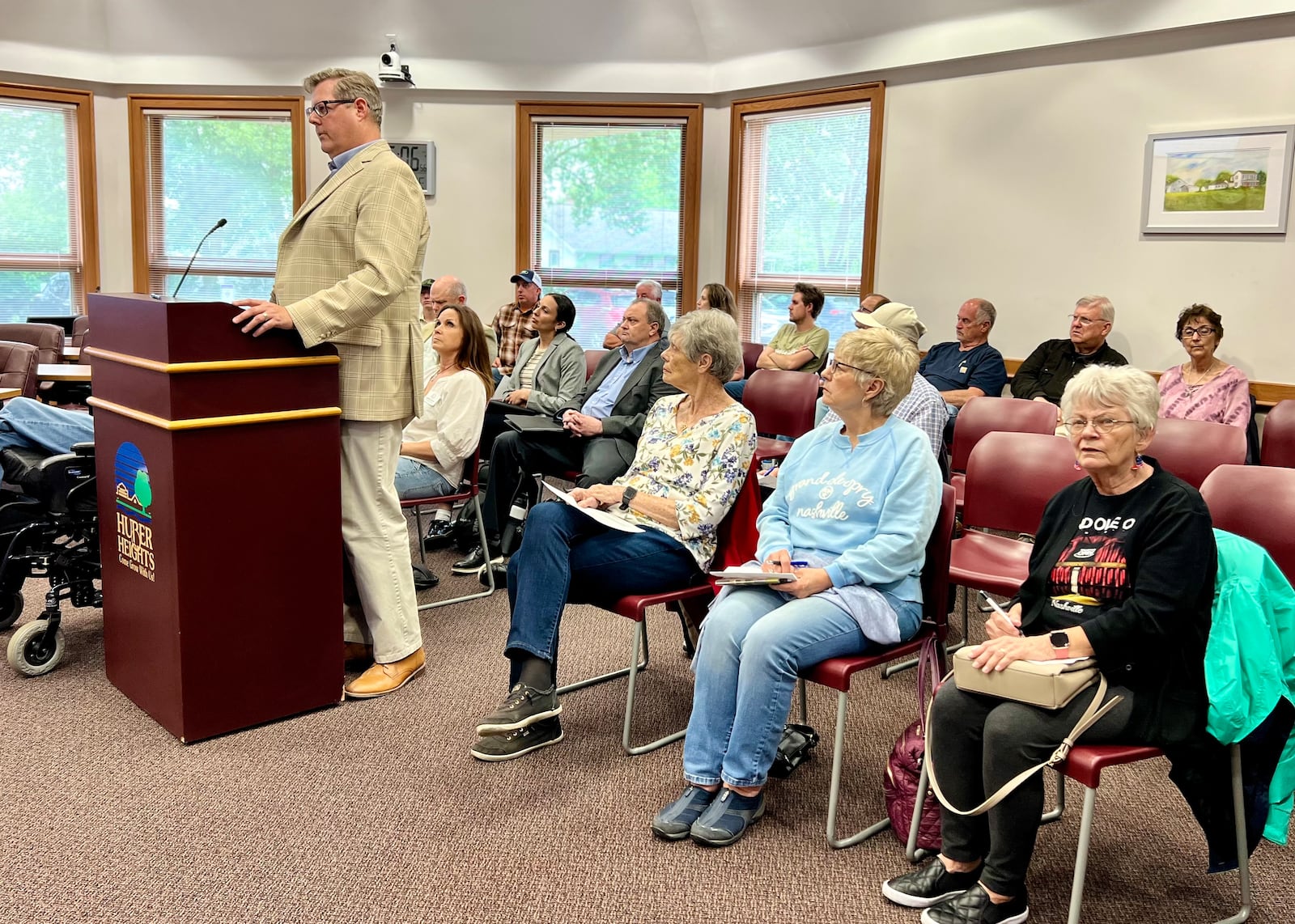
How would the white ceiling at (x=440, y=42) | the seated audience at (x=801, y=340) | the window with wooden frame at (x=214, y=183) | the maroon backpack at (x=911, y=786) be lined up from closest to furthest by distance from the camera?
the maroon backpack at (x=911, y=786) → the seated audience at (x=801, y=340) → the white ceiling at (x=440, y=42) → the window with wooden frame at (x=214, y=183)

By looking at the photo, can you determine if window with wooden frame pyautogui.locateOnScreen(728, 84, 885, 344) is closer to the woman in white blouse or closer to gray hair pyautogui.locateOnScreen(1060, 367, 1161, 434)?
the woman in white blouse

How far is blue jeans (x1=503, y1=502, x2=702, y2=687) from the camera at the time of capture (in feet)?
8.95

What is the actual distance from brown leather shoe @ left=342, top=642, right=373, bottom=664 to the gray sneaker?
76 cm

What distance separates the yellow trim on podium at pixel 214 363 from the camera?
259 centimetres

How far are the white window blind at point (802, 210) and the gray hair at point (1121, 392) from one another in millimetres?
4930

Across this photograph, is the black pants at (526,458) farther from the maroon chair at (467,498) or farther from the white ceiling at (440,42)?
the white ceiling at (440,42)

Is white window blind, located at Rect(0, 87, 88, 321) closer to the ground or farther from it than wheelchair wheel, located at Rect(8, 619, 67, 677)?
farther from it

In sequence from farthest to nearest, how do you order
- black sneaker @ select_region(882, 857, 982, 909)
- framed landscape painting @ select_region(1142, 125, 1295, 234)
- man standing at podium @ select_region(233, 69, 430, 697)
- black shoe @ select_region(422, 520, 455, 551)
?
1. framed landscape painting @ select_region(1142, 125, 1295, 234)
2. black shoe @ select_region(422, 520, 455, 551)
3. man standing at podium @ select_region(233, 69, 430, 697)
4. black sneaker @ select_region(882, 857, 982, 909)

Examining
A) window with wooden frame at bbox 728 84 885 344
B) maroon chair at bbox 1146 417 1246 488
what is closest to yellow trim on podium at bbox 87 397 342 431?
maroon chair at bbox 1146 417 1246 488

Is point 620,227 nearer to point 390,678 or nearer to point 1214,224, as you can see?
point 1214,224

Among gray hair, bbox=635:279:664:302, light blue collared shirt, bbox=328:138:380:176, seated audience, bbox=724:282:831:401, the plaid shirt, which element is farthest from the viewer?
gray hair, bbox=635:279:664:302

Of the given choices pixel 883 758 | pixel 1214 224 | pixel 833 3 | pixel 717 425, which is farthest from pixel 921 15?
pixel 883 758

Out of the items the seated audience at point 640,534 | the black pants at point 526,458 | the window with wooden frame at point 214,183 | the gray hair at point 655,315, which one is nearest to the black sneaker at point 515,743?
the seated audience at point 640,534

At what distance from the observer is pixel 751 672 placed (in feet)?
7.55
